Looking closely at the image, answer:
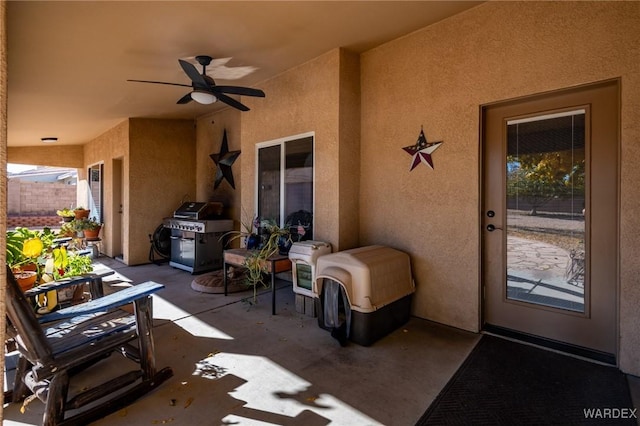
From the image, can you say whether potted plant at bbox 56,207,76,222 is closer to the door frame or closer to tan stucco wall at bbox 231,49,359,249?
tan stucco wall at bbox 231,49,359,249

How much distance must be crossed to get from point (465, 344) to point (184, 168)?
6288mm

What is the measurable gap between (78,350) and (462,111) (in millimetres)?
3661

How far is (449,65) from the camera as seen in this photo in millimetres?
3221

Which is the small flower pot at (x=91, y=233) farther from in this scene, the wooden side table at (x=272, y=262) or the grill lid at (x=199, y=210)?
the wooden side table at (x=272, y=262)

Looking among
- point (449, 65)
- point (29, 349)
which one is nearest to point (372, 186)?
point (449, 65)

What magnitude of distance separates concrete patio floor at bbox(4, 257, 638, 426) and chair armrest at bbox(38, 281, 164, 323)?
2.09ft

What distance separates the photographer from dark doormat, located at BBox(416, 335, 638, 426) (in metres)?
1.92

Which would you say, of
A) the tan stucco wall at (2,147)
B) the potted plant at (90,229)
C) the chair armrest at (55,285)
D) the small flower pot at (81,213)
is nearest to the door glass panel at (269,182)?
the chair armrest at (55,285)

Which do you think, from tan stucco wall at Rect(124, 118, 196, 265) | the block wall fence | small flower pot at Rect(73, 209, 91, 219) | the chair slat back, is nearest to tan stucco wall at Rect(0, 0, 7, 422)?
the chair slat back

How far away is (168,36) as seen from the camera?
3.32 m

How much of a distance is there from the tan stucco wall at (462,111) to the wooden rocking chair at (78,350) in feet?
8.56

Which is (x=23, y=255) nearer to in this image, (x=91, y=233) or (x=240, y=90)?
(x=240, y=90)

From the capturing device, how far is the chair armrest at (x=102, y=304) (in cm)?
193

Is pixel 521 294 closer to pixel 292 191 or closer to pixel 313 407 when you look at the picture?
pixel 313 407
